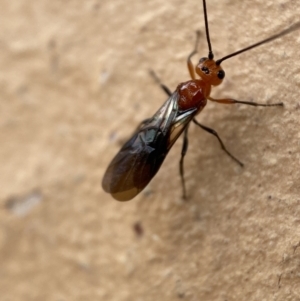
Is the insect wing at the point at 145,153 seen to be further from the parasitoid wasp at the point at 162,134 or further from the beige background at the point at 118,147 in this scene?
the beige background at the point at 118,147

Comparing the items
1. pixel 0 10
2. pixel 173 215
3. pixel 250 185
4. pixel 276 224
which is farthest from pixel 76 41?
pixel 276 224

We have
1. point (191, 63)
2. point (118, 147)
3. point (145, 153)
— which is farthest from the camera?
point (118, 147)

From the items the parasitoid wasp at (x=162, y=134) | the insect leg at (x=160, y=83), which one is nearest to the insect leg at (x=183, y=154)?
the parasitoid wasp at (x=162, y=134)

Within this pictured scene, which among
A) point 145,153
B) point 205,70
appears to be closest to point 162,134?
point 145,153

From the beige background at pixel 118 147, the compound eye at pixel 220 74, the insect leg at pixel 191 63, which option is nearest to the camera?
the beige background at pixel 118 147

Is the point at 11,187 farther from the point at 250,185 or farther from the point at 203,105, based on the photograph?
the point at 250,185

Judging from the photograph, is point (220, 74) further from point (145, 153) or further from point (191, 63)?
point (145, 153)

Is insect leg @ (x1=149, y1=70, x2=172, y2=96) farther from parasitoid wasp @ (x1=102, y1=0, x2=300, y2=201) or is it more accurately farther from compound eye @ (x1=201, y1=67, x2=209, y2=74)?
compound eye @ (x1=201, y1=67, x2=209, y2=74)
